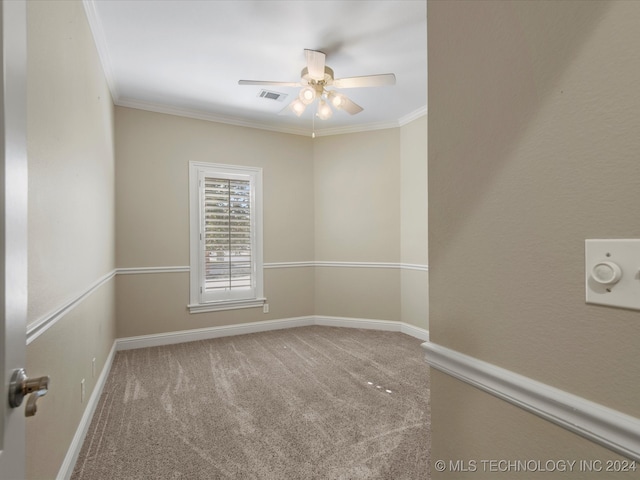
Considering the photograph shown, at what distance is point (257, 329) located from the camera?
4305 millimetres

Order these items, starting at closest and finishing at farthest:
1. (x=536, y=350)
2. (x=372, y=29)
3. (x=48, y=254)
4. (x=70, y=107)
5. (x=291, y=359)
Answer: (x=536, y=350) → (x=48, y=254) → (x=70, y=107) → (x=372, y=29) → (x=291, y=359)

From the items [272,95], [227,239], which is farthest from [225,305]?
[272,95]

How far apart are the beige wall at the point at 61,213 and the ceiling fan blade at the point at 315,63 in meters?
1.46

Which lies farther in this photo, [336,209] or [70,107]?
[336,209]

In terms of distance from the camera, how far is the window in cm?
398

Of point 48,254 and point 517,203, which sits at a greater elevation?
point 517,203

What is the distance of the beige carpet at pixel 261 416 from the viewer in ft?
5.76

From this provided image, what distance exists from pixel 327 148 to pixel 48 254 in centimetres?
377

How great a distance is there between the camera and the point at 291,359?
3312 millimetres

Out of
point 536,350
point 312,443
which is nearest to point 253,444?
point 312,443

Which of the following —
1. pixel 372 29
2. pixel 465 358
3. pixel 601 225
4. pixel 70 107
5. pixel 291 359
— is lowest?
pixel 291 359

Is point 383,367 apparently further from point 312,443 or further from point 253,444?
point 253,444

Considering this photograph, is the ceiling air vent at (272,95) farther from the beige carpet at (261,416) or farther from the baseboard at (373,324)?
the baseboard at (373,324)

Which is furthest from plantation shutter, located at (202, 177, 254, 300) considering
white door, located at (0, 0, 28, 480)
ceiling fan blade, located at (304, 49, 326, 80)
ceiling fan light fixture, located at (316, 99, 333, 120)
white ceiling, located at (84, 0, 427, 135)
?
white door, located at (0, 0, 28, 480)
